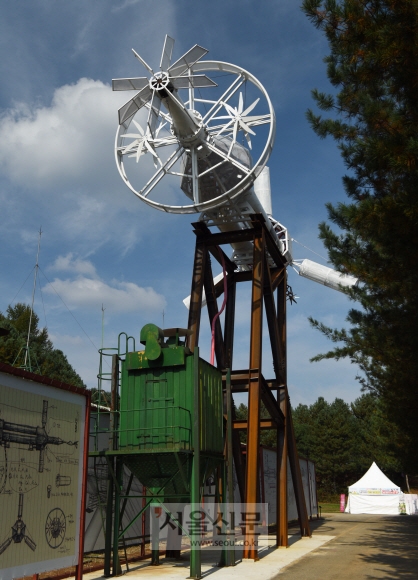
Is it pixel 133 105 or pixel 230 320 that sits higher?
pixel 133 105

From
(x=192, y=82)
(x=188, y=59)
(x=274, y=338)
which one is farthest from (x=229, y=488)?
(x=188, y=59)

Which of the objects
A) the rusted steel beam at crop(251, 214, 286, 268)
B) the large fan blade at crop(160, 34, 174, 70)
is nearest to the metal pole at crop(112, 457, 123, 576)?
the rusted steel beam at crop(251, 214, 286, 268)

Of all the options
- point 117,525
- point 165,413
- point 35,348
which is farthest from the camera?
point 35,348

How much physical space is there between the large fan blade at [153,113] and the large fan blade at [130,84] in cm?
96

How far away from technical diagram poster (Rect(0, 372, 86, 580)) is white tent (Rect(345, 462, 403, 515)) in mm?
42841

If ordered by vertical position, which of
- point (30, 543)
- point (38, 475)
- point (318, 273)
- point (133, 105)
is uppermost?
point (133, 105)

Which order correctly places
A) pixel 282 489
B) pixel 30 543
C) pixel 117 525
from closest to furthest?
pixel 30 543 → pixel 117 525 → pixel 282 489

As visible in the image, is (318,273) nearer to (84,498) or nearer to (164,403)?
(164,403)

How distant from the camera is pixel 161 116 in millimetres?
20109

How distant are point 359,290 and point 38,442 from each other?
11.0 metres

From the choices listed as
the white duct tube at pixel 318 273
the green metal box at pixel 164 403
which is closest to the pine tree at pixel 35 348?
the white duct tube at pixel 318 273

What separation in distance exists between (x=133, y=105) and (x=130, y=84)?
699mm

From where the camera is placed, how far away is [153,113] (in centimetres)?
1902

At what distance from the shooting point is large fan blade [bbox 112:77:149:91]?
1927 cm
